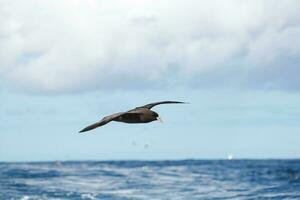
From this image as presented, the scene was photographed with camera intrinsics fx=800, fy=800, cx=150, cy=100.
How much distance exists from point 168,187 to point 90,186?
234 inches

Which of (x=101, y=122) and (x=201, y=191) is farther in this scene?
(x=201, y=191)

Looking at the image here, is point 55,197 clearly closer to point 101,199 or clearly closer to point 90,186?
point 101,199

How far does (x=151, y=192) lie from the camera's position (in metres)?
53.2

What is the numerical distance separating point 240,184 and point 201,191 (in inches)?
317

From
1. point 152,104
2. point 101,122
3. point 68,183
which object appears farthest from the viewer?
point 68,183

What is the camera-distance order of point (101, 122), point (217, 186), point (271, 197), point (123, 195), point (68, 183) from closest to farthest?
point (101, 122) → point (271, 197) → point (123, 195) → point (217, 186) → point (68, 183)

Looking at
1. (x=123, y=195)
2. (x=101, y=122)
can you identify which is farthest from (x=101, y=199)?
Result: (x=101, y=122)

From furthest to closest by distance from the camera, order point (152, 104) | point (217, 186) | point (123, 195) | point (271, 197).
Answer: point (217, 186) → point (123, 195) → point (271, 197) → point (152, 104)

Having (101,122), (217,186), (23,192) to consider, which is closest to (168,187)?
(217,186)

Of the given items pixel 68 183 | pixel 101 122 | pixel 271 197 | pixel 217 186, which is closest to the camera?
pixel 101 122

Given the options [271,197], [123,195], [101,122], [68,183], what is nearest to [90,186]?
[68,183]

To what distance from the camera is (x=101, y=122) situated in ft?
55.5

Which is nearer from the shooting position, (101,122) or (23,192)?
(101,122)

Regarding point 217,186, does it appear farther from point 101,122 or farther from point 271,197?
point 101,122
